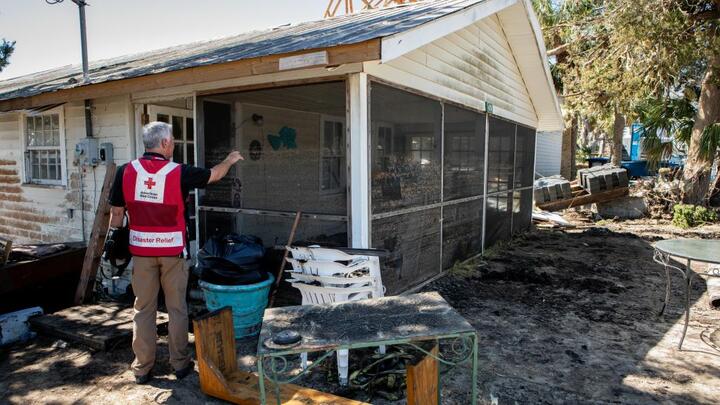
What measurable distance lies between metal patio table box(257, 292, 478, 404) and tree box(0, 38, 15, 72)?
8138 millimetres

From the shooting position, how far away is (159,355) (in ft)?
12.1

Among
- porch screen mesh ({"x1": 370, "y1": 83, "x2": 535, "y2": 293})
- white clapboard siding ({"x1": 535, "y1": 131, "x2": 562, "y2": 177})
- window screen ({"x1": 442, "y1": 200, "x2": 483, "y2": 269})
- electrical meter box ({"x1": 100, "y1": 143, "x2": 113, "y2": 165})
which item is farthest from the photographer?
white clapboard siding ({"x1": 535, "y1": 131, "x2": 562, "y2": 177})

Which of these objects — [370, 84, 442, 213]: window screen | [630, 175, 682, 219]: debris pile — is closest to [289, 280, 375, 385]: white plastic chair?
[370, 84, 442, 213]: window screen

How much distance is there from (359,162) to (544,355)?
2299 millimetres

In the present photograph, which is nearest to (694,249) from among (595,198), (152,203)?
(152,203)

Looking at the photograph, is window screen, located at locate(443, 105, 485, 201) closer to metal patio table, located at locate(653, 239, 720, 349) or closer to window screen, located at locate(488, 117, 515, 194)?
window screen, located at locate(488, 117, 515, 194)

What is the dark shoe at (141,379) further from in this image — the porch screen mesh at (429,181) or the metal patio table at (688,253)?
the metal patio table at (688,253)

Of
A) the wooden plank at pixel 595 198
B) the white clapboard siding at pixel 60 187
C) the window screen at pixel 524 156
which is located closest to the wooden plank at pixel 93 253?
the white clapboard siding at pixel 60 187

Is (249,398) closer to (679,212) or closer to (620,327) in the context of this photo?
(620,327)

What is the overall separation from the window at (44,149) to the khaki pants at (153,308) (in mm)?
4139

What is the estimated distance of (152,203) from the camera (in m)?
3.15

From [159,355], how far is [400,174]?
2.82m

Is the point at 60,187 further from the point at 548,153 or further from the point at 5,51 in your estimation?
the point at 548,153

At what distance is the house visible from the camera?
413 centimetres
